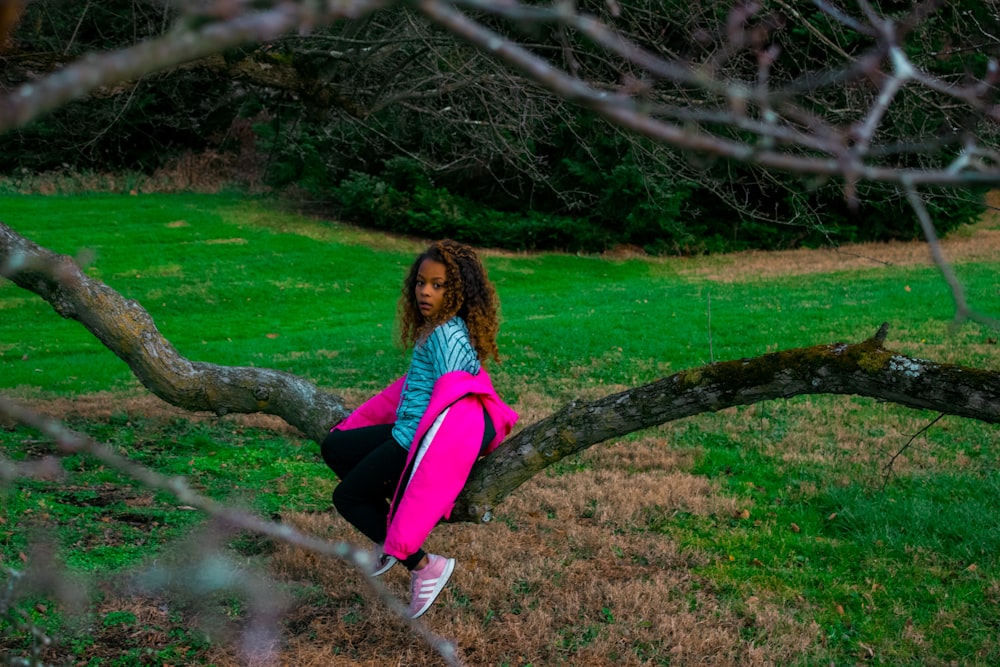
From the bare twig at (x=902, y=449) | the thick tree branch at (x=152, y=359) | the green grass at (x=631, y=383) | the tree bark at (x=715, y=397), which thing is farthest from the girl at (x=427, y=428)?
the bare twig at (x=902, y=449)

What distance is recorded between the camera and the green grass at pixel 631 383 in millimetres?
4844

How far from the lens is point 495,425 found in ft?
13.5

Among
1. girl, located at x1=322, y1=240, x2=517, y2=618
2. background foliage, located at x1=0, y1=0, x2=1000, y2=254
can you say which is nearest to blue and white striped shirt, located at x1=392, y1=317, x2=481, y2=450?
girl, located at x1=322, y1=240, x2=517, y2=618

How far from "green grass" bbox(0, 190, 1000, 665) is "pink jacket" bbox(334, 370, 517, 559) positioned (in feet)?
3.17

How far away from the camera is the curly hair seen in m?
4.15

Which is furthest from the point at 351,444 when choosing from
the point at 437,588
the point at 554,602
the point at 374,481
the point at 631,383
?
the point at 631,383

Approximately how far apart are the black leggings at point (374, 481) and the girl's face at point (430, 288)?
517 mm

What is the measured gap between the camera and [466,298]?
13.8 ft

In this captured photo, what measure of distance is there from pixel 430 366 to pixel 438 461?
18.0 inches

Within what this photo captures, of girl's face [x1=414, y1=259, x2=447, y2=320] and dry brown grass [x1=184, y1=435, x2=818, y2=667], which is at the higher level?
girl's face [x1=414, y1=259, x2=447, y2=320]

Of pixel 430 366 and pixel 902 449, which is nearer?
pixel 430 366

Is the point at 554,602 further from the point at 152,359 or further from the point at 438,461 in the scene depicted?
the point at 152,359

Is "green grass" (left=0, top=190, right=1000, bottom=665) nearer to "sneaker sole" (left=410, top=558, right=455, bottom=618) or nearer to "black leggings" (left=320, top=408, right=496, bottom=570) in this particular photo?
"sneaker sole" (left=410, top=558, right=455, bottom=618)

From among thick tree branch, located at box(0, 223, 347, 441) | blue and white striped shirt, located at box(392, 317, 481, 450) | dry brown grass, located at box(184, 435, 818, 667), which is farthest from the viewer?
thick tree branch, located at box(0, 223, 347, 441)
